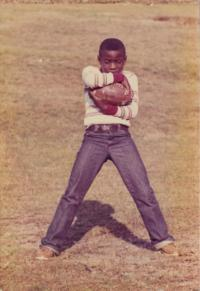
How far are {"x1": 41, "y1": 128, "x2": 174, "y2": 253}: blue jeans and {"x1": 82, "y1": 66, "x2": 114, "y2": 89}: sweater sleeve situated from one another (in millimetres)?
420

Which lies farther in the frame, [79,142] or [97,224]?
[79,142]

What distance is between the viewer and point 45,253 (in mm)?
7598

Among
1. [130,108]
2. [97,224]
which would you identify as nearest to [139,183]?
[130,108]

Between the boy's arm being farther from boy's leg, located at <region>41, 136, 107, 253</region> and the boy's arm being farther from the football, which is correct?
boy's leg, located at <region>41, 136, 107, 253</region>

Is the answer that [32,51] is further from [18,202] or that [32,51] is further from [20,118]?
[18,202]

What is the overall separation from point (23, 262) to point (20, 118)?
8134mm

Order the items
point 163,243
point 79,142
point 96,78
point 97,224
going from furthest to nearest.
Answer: point 79,142 < point 97,224 < point 163,243 < point 96,78

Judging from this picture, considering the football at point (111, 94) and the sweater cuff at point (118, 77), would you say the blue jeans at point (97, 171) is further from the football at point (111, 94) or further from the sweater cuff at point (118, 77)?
the sweater cuff at point (118, 77)

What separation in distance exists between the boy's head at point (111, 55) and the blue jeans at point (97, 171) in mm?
544

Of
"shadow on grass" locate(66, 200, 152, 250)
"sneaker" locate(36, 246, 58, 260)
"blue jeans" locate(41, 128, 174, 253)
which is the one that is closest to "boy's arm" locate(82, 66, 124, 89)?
"blue jeans" locate(41, 128, 174, 253)

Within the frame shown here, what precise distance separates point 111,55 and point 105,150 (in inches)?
32.3

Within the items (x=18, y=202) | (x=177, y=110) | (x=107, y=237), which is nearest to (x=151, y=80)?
(x=177, y=110)

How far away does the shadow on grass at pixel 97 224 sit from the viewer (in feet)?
27.6

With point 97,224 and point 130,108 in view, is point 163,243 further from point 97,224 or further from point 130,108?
point 97,224
